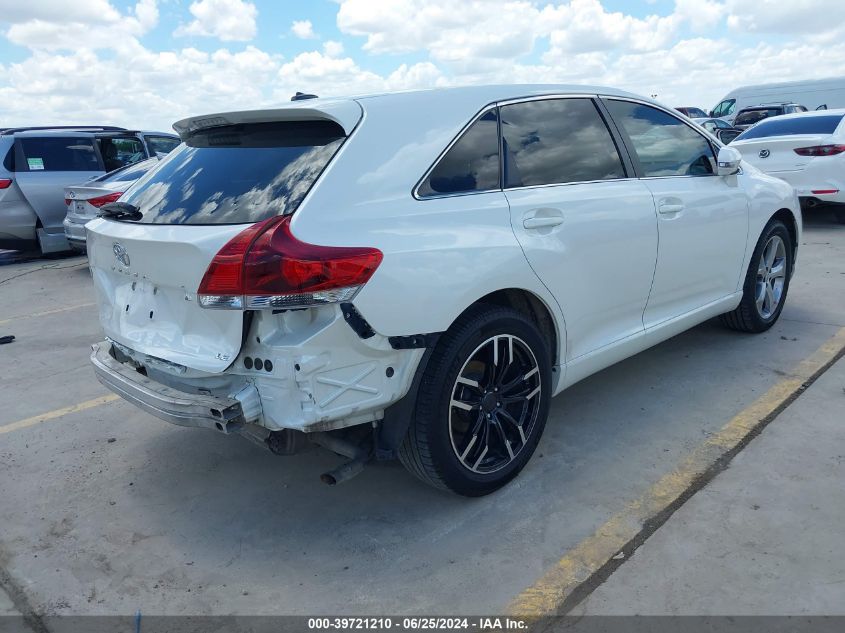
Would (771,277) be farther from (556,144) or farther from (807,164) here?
(807,164)

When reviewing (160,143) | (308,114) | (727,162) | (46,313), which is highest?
(308,114)

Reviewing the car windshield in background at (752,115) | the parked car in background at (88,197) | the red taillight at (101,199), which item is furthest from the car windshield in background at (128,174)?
the car windshield in background at (752,115)

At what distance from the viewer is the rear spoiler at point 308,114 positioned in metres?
2.81

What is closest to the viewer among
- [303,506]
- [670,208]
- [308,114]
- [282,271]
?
[282,271]

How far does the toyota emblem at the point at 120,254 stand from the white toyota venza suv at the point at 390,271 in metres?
0.01

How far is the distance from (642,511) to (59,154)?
10037 mm

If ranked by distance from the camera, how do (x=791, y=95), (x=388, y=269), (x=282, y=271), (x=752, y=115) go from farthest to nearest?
(x=791, y=95)
(x=752, y=115)
(x=388, y=269)
(x=282, y=271)

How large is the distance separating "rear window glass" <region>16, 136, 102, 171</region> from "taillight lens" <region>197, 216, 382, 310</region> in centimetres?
897

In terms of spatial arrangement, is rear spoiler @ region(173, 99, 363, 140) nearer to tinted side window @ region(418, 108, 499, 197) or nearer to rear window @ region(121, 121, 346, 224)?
rear window @ region(121, 121, 346, 224)

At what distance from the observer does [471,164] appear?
306 cm

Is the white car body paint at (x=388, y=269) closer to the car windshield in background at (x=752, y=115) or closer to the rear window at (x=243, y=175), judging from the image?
the rear window at (x=243, y=175)

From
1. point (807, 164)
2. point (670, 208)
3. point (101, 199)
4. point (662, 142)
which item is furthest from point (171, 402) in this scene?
point (807, 164)

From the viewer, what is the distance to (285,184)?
2.72 m

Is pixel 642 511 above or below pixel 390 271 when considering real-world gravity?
below
